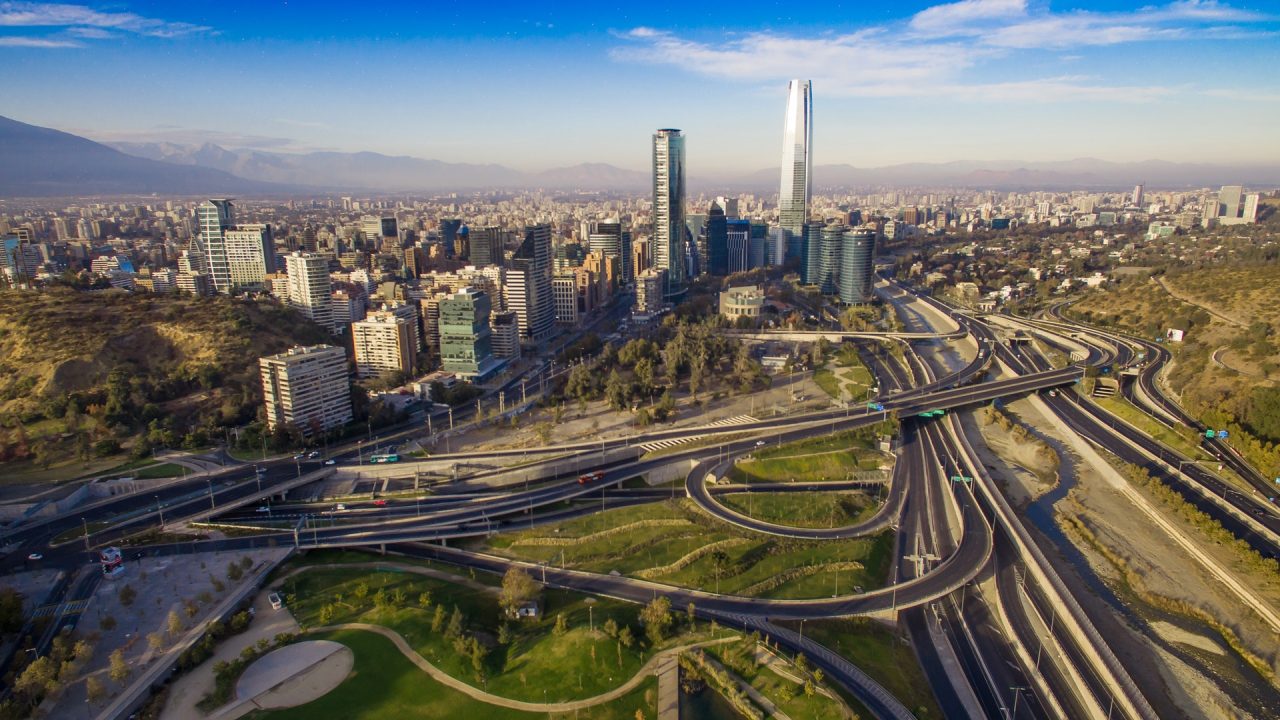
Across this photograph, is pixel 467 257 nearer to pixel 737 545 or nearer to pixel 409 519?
pixel 409 519

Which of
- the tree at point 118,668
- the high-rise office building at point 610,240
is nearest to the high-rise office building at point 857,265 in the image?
the high-rise office building at point 610,240

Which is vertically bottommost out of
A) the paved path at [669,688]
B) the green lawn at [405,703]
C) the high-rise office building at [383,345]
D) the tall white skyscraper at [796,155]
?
the green lawn at [405,703]

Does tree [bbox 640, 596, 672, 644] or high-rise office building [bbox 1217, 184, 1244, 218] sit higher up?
high-rise office building [bbox 1217, 184, 1244, 218]

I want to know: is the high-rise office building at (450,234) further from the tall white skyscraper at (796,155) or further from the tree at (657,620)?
the tree at (657,620)

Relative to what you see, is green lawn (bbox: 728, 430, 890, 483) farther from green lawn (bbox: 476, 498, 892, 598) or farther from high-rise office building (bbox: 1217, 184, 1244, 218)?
high-rise office building (bbox: 1217, 184, 1244, 218)

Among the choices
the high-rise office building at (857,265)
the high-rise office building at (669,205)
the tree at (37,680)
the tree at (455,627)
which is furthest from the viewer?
the high-rise office building at (669,205)

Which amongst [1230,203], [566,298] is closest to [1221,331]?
[566,298]

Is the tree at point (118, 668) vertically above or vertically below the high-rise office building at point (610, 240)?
below

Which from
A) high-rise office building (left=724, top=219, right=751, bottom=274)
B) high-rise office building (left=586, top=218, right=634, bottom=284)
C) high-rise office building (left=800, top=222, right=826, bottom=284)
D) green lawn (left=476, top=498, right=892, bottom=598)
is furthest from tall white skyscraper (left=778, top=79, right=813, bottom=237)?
green lawn (left=476, top=498, right=892, bottom=598)
